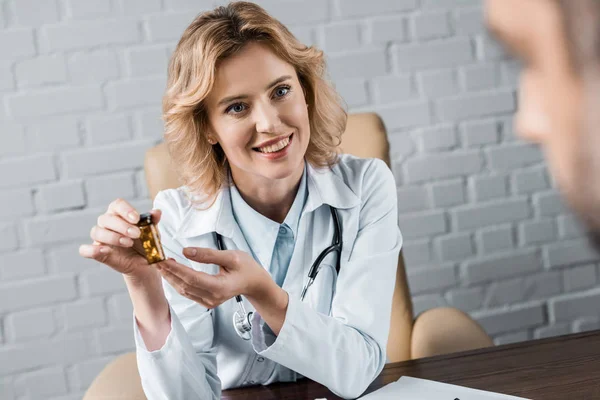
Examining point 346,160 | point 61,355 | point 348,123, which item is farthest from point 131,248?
point 61,355

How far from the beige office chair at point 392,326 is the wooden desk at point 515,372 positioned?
0.25 m

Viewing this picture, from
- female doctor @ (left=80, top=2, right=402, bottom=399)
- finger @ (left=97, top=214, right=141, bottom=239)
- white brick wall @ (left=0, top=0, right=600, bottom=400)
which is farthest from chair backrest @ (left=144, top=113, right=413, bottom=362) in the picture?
finger @ (left=97, top=214, right=141, bottom=239)

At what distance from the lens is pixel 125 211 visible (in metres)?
0.98

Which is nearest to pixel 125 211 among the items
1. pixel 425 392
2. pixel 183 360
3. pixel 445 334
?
pixel 183 360

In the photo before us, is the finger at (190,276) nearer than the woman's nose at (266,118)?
Yes

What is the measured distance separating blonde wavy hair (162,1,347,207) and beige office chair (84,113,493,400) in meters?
0.08

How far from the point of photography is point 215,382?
4.11ft

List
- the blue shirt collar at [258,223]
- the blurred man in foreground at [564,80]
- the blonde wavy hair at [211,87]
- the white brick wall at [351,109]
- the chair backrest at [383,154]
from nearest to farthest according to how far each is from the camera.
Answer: the blurred man in foreground at [564,80] < the blonde wavy hair at [211,87] < the blue shirt collar at [258,223] < the chair backrest at [383,154] < the white brick wall at [351,109]

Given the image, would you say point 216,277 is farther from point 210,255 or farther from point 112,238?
point 112,238

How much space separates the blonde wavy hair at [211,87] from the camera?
4.17 ft

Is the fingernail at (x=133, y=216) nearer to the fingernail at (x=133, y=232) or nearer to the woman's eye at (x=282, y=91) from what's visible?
the fingernail at (x=133, y=232)

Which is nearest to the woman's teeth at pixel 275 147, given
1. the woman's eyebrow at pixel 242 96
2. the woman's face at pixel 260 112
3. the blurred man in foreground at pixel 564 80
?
the woman's face at pixel 260 112

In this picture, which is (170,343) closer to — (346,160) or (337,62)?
(346,160)

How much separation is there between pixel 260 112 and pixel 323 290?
0.36 meters
